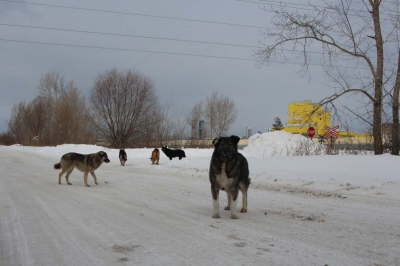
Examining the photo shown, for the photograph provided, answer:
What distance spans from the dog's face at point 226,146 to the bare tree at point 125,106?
3735cm

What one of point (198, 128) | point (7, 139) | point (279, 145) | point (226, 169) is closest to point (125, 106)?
point (198, 128)

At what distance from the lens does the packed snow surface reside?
12.4 ft

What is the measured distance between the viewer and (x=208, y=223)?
17.7 ft

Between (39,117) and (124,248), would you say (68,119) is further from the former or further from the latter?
(124,248)

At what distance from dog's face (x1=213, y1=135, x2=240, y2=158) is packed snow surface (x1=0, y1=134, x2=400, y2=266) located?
44.8 inches

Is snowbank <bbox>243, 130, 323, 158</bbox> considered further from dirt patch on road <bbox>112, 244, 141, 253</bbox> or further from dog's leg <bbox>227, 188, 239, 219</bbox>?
dirt patch on road <bbox>112, 244, 141, 253</bbox>

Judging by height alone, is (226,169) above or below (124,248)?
above

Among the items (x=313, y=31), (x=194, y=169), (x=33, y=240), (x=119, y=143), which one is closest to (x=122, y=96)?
(x=119, y=143)

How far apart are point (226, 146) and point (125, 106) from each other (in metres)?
38.8

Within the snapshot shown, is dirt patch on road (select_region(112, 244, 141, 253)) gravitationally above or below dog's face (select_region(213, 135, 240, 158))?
below

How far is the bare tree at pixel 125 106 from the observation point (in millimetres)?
42812

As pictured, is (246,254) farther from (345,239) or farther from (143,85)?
(143,85)

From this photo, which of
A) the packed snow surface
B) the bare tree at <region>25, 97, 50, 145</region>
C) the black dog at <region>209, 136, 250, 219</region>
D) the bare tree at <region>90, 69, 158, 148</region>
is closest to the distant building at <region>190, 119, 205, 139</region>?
the bare tree at <region>90, 69, 158, 148</region>

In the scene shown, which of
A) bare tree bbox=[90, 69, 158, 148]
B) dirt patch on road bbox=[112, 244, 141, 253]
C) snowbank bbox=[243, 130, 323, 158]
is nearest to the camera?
dirt patch on road bbox=[112, 244, 141, 253]
